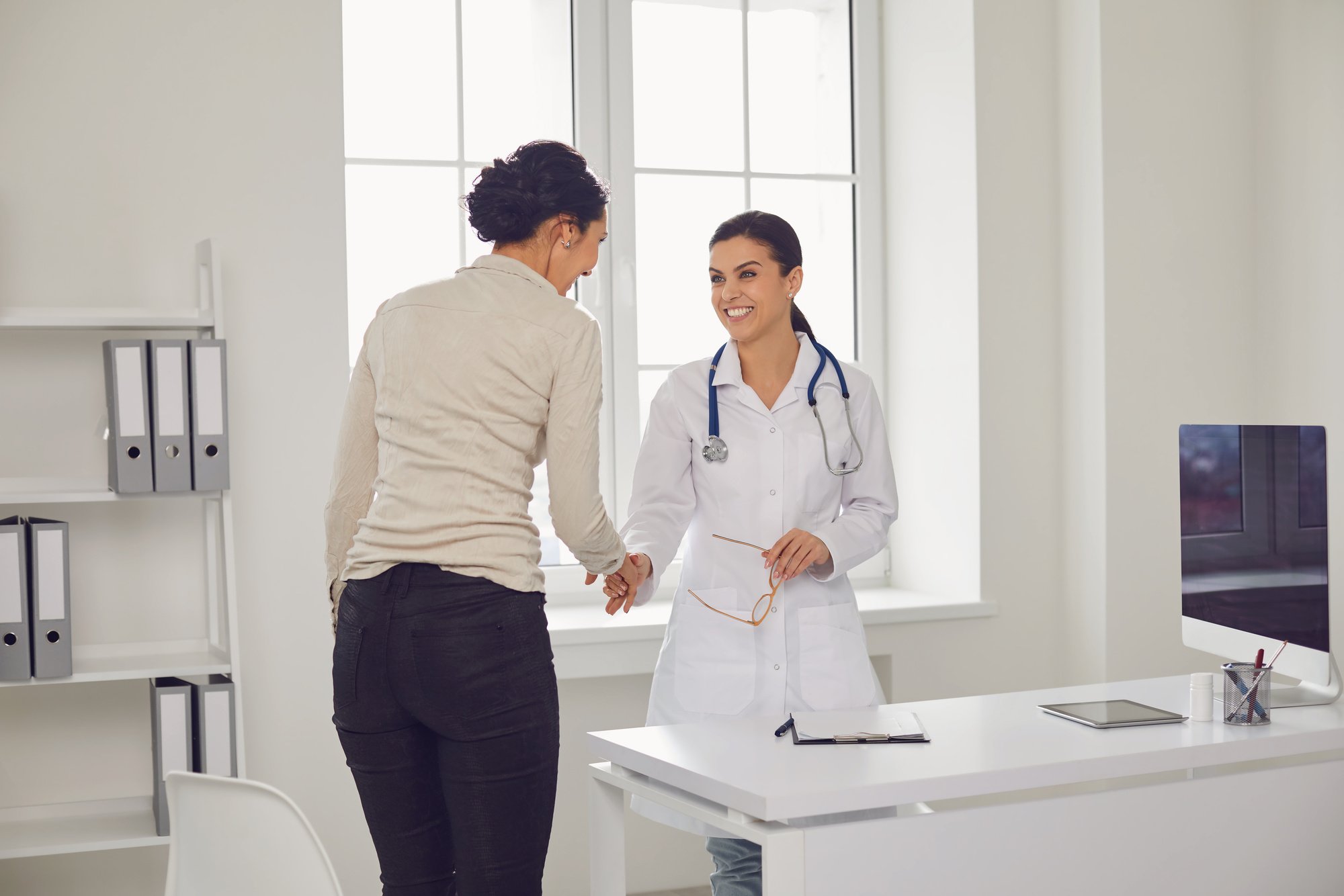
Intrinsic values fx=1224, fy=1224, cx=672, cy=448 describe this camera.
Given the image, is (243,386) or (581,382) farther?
(243,386)

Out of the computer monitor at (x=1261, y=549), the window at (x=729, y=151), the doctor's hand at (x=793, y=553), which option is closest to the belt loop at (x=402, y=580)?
the doctor's hand at (x=793, y=553)

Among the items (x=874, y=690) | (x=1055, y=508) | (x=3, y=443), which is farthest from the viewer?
(x=1055, y=508)

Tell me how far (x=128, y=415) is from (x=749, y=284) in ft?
4.31

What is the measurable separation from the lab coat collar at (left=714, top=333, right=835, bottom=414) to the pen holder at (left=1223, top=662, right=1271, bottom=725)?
921 mm

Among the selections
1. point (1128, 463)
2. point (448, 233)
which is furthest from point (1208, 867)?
point (448, 233)

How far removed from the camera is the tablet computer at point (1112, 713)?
195cm

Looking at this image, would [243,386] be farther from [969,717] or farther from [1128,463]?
[1128,463]

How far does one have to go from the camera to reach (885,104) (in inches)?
153

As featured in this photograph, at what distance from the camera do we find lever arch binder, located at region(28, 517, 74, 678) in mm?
2502

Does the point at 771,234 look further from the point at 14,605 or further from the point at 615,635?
the point at 14,605

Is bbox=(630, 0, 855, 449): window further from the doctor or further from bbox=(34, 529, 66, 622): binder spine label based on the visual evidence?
bbox=(34, 529, 66, 622): binder spine label

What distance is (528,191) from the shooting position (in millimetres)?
1791

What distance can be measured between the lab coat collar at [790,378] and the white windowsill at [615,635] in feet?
2.46

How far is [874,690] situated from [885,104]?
218 centimetres
